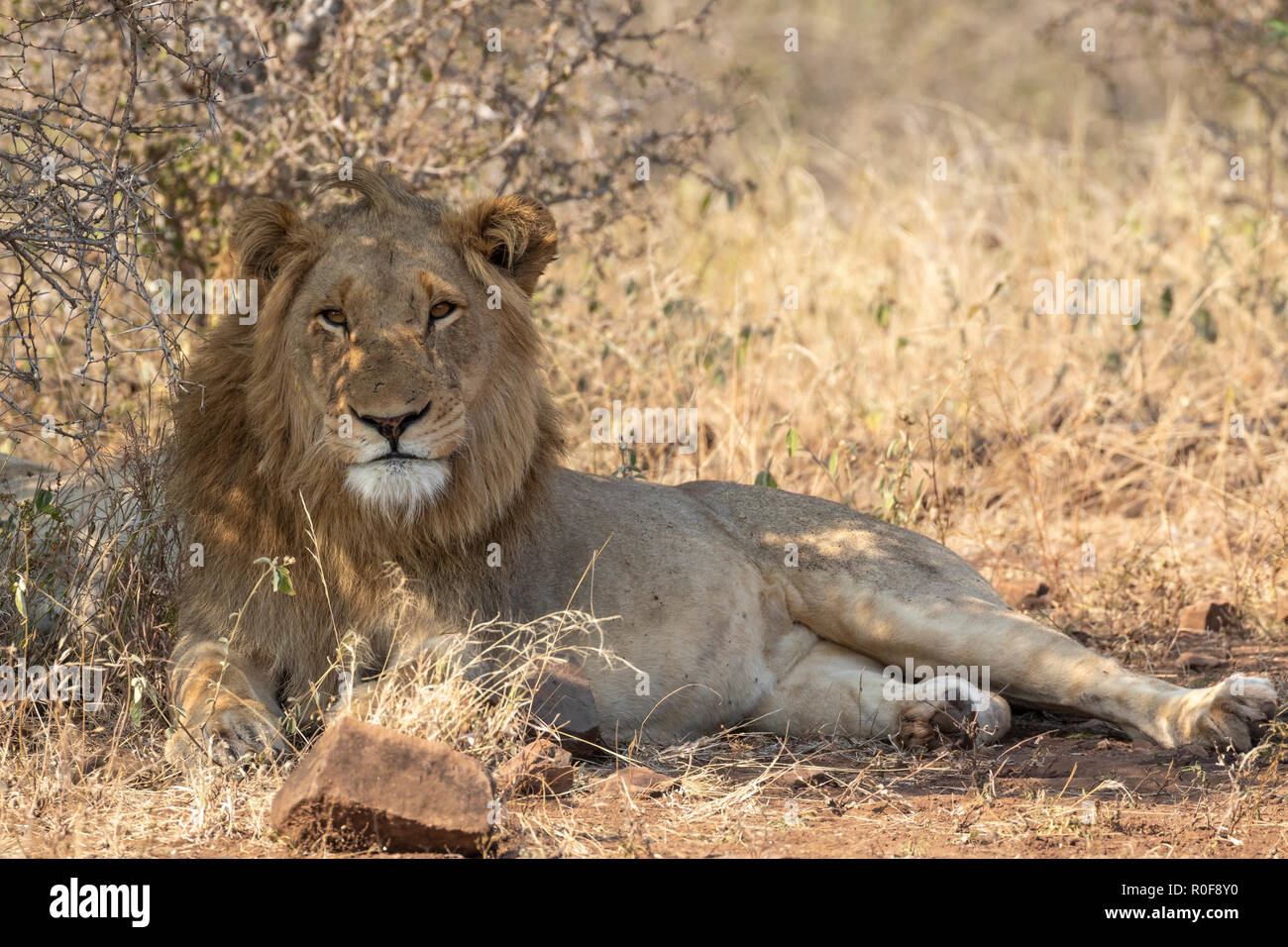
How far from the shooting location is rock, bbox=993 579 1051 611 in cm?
616

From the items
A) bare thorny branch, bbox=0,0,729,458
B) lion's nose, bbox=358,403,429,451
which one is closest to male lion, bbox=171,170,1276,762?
lion's nose, bbox=358,403,429,451

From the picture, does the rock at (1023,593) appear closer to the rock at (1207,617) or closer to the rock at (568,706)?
the rock at (1207,617)

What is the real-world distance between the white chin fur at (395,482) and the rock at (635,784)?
89 cm

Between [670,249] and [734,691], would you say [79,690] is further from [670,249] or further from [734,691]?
[670,249]

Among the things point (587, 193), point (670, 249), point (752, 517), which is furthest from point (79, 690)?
point (670, 249)

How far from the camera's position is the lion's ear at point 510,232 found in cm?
429

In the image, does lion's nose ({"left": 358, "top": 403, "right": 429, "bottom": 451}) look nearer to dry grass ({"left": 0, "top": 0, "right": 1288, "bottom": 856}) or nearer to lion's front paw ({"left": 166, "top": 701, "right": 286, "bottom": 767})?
dry grass ({"left": 0, "top": 0, "right": 1288, "bottom": 856})

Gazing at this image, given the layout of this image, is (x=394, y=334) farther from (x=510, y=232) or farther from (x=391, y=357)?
(x=510, y=232)

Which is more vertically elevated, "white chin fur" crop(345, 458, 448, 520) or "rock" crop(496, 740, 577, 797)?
"white chin fur" crop(345, 458, 448, 520)

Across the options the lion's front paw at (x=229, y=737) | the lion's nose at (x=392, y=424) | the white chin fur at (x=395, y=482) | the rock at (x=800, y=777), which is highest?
the lion's nose at (x=392, y=424)

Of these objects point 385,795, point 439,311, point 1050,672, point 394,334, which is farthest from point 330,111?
point 385,795

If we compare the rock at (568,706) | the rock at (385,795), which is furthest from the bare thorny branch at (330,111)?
the rock at (385,795)

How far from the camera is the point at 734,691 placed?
4.93 m

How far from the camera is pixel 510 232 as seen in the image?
4.31 meters
